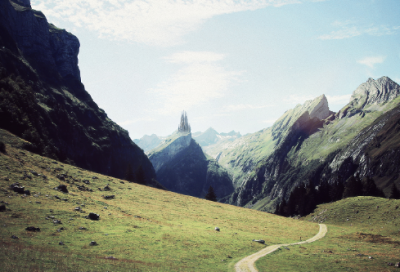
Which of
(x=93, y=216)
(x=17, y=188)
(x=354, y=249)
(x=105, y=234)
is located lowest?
(x=105, y=234)

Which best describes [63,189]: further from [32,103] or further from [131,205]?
[32,103]

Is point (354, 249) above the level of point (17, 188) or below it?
below

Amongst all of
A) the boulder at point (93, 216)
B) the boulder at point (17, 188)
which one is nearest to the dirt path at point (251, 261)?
the boulder at point (93, 216)

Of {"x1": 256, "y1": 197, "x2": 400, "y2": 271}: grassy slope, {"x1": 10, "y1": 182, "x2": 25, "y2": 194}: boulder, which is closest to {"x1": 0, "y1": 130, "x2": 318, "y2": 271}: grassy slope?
{"x1": 10, "y1": 182, "x2": 25, "y2": 194}: boulder

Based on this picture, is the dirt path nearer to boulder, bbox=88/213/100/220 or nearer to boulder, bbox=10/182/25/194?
boulder, bbox=88/213/100/220

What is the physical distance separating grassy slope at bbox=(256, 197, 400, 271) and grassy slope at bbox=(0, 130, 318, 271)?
5.42 meters

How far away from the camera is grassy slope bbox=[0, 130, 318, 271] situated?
894 inches

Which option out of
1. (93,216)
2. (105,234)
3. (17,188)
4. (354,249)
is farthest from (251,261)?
(17,188)

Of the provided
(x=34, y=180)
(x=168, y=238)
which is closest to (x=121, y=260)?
(x=168, y=238)

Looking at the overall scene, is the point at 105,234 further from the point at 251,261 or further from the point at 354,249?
the point at 354,249

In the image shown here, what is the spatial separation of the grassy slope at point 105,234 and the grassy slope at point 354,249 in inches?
213

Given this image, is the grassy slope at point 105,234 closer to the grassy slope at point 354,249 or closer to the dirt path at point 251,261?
the dirt path at point 251,261

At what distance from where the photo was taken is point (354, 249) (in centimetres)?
3991

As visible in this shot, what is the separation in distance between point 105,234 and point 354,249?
130 feet
